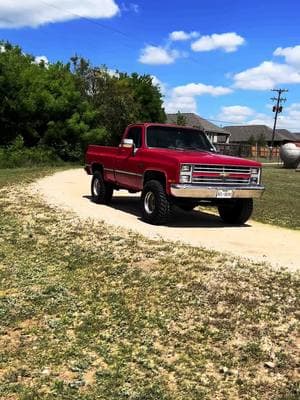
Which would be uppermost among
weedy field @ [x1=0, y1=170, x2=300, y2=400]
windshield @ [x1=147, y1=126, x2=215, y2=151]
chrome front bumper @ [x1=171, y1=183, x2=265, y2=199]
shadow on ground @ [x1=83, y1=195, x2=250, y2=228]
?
windshield @ [x1=147, y1=126, x2=215, y2=151]

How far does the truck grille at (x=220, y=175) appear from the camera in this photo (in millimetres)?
10055

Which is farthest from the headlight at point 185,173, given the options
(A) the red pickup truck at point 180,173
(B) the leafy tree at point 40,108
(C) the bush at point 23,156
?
(B) the leafy tree at point 40,108

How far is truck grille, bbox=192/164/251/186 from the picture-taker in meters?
10.1

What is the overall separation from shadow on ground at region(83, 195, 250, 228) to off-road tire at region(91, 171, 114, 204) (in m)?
0.21

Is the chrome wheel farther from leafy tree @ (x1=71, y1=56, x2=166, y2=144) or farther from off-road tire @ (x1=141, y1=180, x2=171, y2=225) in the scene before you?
leafy tree @ (x1=71, y1=56, x2=166, y2=144)

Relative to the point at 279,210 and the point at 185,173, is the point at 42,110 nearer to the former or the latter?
the point at 279,210

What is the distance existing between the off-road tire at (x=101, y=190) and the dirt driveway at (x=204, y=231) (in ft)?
0.74

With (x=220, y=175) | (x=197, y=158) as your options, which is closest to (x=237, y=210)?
(x=220, y=175)

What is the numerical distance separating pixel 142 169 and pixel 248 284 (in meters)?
5.07

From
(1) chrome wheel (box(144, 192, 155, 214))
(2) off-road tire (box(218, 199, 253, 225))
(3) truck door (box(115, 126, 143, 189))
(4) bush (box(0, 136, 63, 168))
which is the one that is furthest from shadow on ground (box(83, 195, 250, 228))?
(4) bush (box(0, 136, 63, 168))

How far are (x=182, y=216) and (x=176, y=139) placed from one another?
62.6 inches

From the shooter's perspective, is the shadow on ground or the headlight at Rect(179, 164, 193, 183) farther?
the shadow on ground

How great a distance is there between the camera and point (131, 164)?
11.5 meters

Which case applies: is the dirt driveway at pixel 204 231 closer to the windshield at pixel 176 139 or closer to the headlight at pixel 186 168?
the headlight at pixel 186 168
